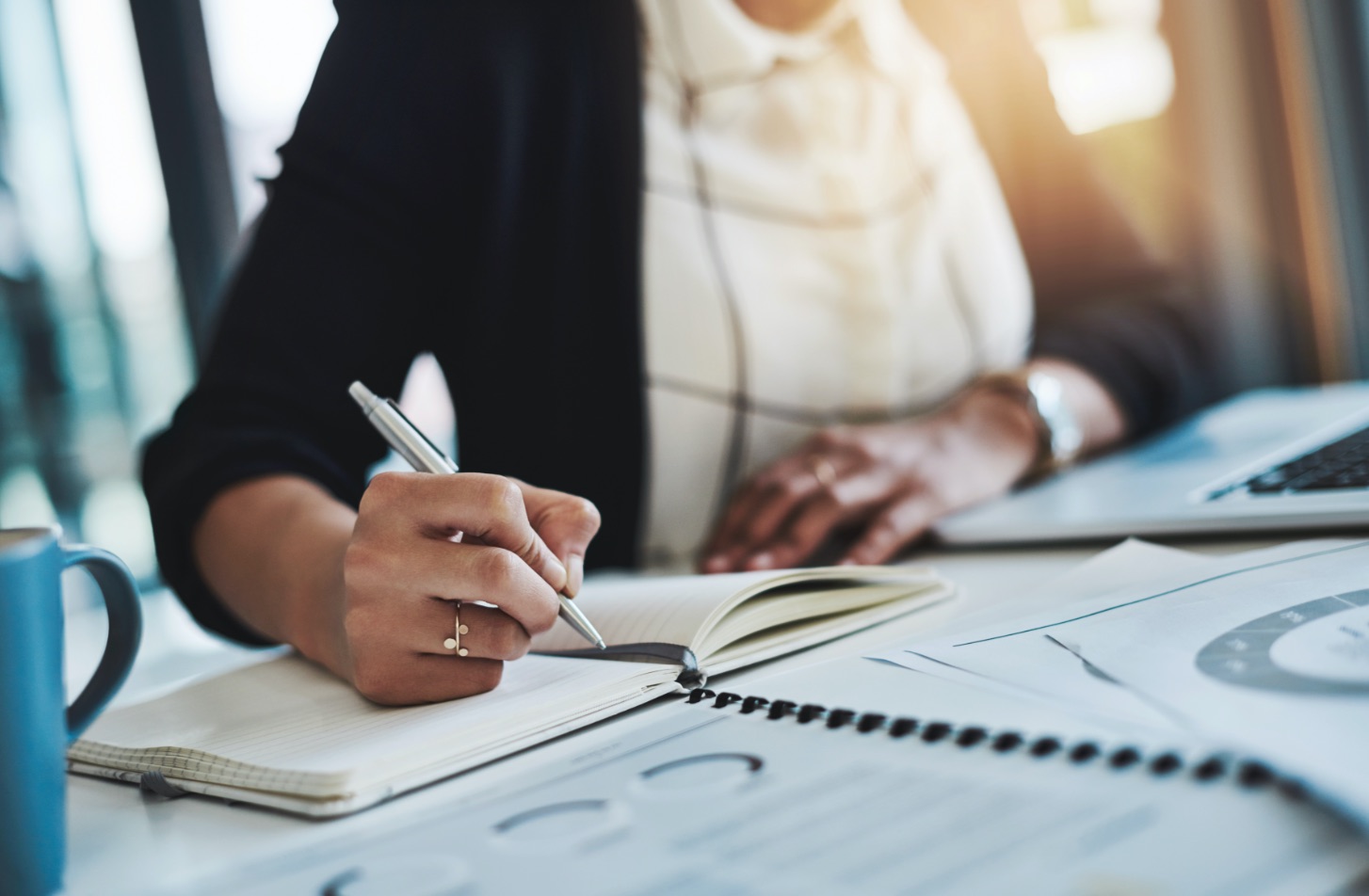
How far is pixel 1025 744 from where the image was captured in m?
0.31

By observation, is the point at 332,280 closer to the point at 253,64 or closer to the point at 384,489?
the point at 384,489

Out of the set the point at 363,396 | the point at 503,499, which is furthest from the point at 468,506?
the point at 363,396

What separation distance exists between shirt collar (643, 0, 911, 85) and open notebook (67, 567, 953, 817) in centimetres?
48

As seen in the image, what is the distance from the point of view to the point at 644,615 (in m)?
0.49

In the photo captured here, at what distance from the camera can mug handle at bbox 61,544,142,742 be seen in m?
0.38

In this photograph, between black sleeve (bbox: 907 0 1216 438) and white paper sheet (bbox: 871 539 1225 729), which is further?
black sleeve (bbox: 907 0 1216 438)

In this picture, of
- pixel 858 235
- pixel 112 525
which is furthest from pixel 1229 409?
pixel 112 525

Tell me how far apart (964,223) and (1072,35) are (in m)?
1.36

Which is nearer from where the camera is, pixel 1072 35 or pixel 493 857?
pixel 493 857

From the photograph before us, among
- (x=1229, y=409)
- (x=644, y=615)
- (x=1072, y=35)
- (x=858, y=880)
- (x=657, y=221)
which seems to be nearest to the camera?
(x=858, y=880)

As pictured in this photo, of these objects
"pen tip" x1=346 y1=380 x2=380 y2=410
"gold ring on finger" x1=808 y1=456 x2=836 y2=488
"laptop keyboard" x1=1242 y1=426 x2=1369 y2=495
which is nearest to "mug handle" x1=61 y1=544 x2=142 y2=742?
"pen tip" x1=346 y1=380 x2=380 y2=410

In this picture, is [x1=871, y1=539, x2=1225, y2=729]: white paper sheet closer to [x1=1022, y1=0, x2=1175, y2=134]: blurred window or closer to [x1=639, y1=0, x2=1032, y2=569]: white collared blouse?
[x1=639, y1=0, x2=1032, y2=569]: white collared blouse

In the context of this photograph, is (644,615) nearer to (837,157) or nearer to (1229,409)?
(837,157)

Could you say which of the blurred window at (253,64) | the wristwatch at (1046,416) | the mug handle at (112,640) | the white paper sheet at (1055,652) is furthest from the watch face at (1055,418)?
the blurred window at (253,64)
